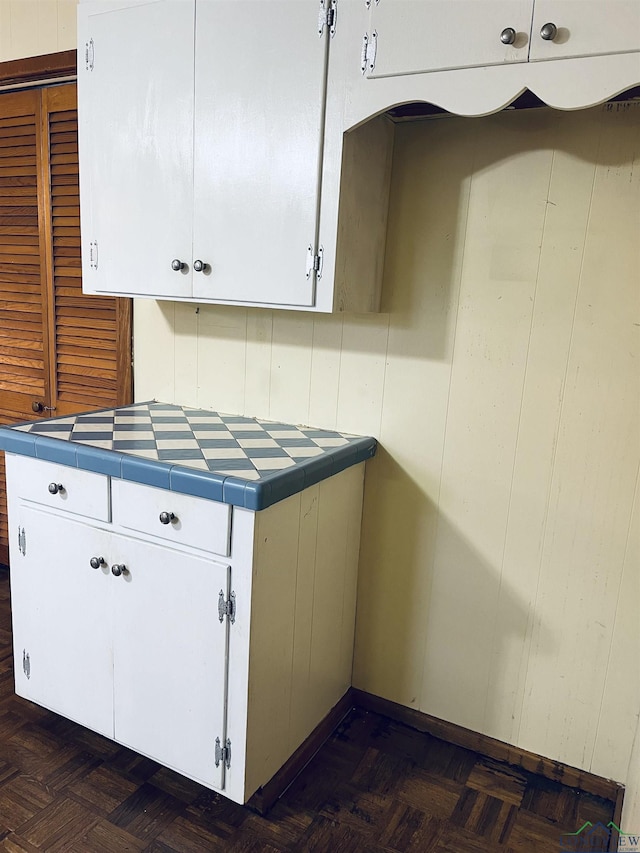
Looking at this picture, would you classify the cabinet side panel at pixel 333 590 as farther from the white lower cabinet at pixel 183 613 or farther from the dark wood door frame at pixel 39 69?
the dark wood door frame at pixel 39 69

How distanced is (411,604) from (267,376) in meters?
0.82

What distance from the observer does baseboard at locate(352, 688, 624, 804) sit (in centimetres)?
175

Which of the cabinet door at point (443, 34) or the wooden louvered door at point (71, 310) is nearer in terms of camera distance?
the cabinet door at point (443, 34)

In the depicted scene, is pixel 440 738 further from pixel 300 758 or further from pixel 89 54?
pixel 89 54

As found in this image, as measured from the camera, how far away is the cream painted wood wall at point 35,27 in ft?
7.00

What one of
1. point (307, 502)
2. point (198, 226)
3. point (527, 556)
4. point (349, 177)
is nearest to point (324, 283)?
point (349, 177)

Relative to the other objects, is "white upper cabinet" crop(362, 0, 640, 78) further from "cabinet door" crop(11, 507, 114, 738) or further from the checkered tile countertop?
"cabinet door" crop(11, 507, 114, 738)

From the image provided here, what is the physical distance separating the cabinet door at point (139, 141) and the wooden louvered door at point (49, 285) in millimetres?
397

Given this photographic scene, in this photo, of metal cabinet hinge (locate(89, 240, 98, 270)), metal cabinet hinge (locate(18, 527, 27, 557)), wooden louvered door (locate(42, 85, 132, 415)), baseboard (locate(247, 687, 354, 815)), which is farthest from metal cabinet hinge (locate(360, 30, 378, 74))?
baseboard (locate(247, 687, 354, 815))

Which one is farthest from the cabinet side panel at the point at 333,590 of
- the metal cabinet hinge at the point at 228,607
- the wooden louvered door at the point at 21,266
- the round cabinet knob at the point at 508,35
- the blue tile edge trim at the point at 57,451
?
the wooden louvered door at the point at 21,266

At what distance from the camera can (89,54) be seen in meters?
1.80

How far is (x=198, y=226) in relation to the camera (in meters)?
1.72

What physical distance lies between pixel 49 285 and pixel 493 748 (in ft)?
6.98

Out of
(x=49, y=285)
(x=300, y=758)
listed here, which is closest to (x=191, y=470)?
(x=300, y=758)
